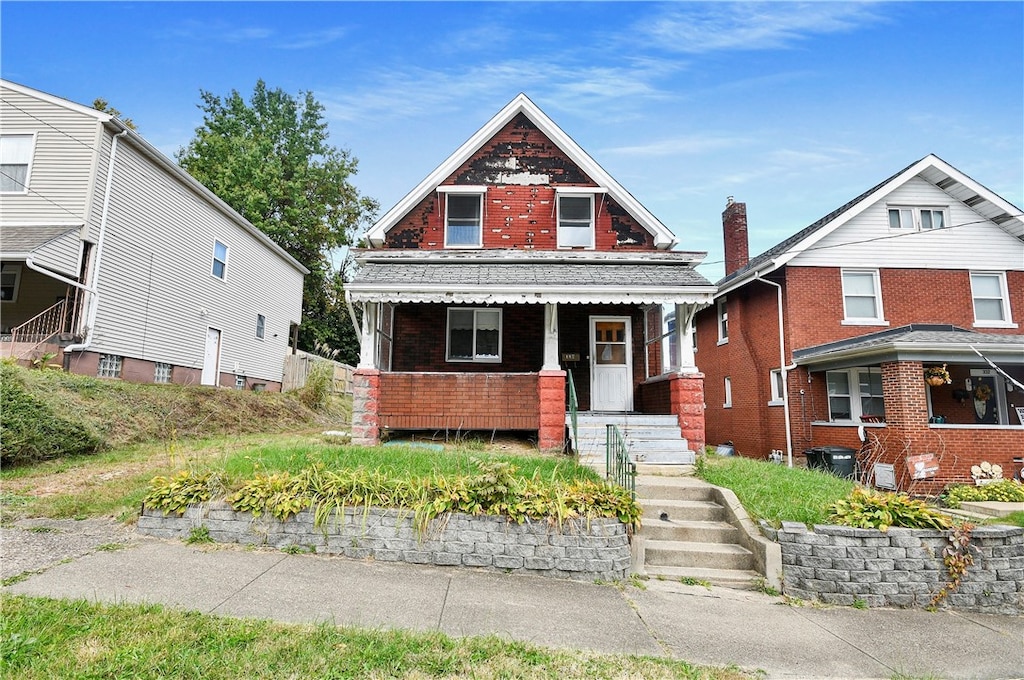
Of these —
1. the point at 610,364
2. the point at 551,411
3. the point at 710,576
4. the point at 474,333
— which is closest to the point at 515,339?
the point at 474,333

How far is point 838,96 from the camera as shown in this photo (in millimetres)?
12211

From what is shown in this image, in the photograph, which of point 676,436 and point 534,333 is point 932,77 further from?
point 534,333

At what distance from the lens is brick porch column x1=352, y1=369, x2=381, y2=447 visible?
1045cm

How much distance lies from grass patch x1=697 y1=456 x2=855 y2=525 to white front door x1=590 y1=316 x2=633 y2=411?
3.77 meters

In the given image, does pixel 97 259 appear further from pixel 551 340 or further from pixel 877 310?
pixel 877 310

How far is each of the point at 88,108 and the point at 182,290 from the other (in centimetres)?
559

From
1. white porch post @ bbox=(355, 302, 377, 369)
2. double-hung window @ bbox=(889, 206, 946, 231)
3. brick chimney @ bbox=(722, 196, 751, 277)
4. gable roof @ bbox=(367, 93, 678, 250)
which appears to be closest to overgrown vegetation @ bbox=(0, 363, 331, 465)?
white porch post @ bbox=(355, 302, 377, 369)

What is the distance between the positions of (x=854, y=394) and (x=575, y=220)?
916 centimetres

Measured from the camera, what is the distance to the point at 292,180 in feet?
107

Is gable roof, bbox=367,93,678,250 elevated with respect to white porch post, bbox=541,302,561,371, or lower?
elevated

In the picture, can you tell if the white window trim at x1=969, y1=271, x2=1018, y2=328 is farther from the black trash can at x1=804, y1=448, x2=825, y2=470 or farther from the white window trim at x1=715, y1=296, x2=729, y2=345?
the black trash can at x1=804, y1=448, x2=825, y2=470

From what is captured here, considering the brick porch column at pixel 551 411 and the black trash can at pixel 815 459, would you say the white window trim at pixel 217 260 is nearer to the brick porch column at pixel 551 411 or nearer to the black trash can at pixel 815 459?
the brick porch column at pixel 551 411

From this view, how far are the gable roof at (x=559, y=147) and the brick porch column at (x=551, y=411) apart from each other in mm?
5499

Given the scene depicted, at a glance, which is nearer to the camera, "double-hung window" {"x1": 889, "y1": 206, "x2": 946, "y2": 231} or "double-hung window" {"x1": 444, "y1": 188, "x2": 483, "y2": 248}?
"double-hung window" {"x1": 444, "y1": 188, "x2": 483, "y2": 248}
